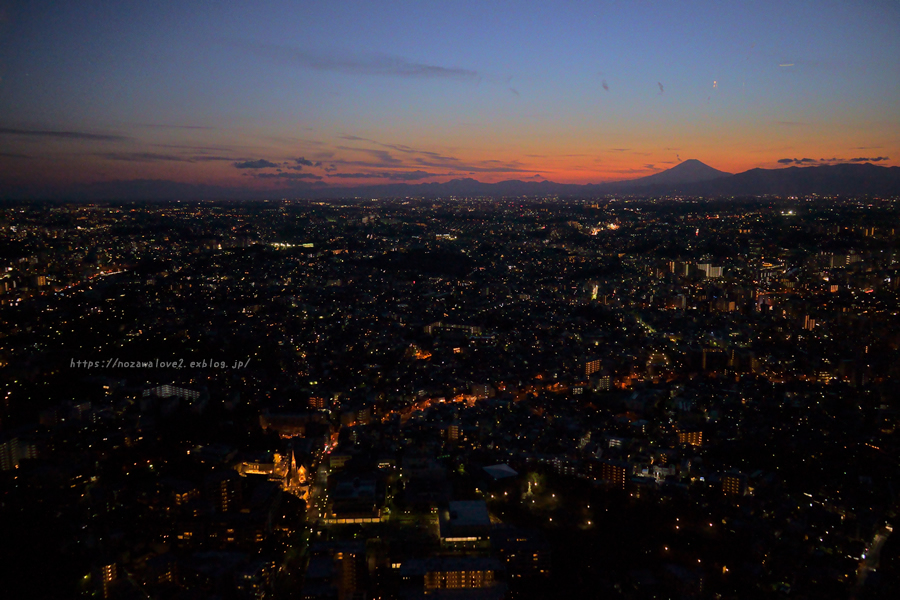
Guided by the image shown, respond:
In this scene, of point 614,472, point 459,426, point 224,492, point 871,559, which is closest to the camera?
point 871,559

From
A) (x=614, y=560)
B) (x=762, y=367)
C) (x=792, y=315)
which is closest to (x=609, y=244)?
(x=792, y=315)

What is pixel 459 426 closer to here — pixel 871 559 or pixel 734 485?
pixel 734 485

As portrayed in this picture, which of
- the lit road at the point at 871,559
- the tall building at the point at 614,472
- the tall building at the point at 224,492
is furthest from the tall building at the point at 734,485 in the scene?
the tall building at the point at 224,492

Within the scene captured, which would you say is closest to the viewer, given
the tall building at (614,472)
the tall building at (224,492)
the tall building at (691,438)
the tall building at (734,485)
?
the tall building at (224,492)

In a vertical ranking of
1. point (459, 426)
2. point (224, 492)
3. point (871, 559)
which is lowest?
point (871, 559)

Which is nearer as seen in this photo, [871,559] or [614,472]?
[871,559]

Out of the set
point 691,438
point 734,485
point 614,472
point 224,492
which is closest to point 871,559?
point 734,485

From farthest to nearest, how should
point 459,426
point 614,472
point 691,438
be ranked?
point 459,426, point 691,438, point 614,472

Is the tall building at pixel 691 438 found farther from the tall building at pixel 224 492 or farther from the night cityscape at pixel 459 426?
the tall building at pixel 224 492

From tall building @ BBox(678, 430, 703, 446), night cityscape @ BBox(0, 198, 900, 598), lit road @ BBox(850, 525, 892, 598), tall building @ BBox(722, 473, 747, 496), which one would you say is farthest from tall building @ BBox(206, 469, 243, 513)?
lit road @ BBox(850, 525, 892, 598)

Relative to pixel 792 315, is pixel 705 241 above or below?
above

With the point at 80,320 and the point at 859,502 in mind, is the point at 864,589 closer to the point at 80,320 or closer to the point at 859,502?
the point at 859,502
